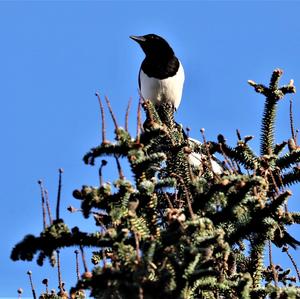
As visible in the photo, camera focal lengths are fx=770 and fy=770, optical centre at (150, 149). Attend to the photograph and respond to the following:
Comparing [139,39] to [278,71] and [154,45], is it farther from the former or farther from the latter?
[278,71]

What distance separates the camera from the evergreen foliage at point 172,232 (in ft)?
10.00

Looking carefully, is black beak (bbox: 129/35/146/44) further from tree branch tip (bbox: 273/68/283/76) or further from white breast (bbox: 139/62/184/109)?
tree branch tip (bbox: 273/68/283/76)

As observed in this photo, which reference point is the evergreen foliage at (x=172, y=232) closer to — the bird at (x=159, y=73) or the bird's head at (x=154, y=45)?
the bird at (x=159, y=73)

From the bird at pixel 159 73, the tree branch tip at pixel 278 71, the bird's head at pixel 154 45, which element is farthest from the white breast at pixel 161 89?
the tree branch tip at pixel 278 71

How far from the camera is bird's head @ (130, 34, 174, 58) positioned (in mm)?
8539

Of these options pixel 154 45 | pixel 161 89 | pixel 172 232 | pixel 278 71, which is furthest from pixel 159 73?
pixel 172 232

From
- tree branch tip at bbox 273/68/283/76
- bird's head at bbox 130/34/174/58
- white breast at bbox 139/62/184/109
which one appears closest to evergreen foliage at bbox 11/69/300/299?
tree branch tip at bbox 273/68/283/76

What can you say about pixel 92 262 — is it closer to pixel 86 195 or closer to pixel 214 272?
pixel 86 195

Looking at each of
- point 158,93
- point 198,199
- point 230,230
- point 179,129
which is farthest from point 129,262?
point 158,93

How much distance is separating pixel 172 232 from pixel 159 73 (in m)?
5.29

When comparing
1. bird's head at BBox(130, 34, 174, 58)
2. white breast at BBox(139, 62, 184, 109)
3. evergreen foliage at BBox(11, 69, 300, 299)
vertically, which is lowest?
evergreen foliage at BBox(11, 69, 300, 299)

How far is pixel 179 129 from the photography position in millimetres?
5285

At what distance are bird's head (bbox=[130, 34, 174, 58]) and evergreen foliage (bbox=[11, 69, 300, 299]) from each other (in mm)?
4330

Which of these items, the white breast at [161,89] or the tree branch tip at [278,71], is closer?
the tree branch tip at [278,71]
